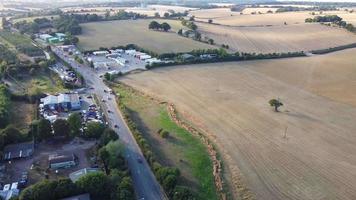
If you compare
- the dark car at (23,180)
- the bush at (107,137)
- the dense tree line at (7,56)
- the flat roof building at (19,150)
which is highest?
the bush at (107,137)

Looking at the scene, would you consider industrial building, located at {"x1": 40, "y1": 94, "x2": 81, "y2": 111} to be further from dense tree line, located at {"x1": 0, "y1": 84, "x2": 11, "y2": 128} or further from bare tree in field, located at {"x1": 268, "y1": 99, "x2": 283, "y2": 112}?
bare tree in field, located at {"x1": 268, "y1": 99, "x2": 283, "y2": 112}

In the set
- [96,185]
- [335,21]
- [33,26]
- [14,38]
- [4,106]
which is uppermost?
[335,21]

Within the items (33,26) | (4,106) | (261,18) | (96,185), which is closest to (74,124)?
(4,106)

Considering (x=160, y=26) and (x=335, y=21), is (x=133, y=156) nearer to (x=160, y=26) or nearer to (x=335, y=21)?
(x=160, y=26)

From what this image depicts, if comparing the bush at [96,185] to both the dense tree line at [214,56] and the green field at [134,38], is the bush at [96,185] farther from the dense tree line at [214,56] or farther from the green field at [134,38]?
the green field at [134,38]

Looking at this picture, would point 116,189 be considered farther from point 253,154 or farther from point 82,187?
point 253,154

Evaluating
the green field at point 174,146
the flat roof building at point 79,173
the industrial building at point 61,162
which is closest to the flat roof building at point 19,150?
the industrial building at point 61,162

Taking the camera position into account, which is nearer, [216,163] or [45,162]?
[45,162]
